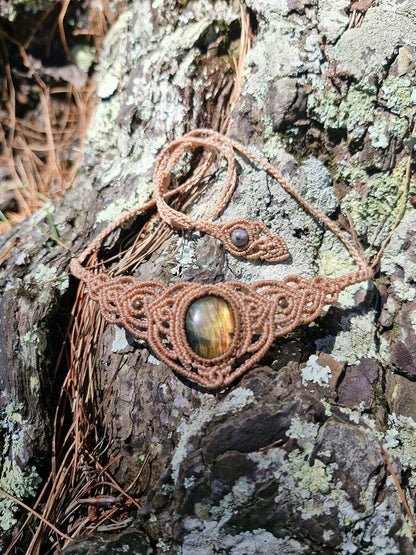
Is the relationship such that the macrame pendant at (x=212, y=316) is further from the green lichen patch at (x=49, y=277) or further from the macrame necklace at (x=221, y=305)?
the green lichen patch at (x=49, y=277)

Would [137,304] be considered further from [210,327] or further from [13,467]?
[13,467]

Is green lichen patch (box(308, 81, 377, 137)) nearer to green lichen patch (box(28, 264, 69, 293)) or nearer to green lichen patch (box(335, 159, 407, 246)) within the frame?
green lichen patch (box(335, 159, 407, 246))

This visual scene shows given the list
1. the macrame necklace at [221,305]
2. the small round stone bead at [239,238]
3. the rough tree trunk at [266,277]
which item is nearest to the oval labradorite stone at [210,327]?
the macrame necklace at [221,305]

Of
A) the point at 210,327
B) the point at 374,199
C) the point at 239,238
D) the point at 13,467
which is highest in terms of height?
the point at 374,199

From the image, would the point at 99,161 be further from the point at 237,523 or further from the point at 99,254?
the point at 237,523

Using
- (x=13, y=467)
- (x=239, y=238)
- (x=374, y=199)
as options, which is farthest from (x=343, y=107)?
(x=13, y=467)

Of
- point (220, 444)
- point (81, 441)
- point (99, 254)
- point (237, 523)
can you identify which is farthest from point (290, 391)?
point (99, 254)
